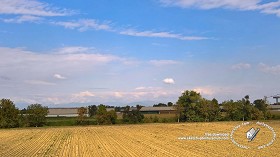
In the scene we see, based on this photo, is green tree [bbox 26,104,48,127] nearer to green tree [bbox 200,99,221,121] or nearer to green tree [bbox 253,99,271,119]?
green tree [bbox 200,99,221,121]

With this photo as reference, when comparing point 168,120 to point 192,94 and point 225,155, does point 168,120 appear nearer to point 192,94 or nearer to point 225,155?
point 192,94

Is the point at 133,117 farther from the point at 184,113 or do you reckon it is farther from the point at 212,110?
the point at 212,110

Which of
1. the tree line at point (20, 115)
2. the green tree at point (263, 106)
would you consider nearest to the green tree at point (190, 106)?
the green tree at point (263, 106)

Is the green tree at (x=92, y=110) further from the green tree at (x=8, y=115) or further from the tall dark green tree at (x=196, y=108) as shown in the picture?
the green tree at (x=8, y=115)

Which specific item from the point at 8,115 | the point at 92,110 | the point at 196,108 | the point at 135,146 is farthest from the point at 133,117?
the point at 135,146

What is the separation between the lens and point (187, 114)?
13912 centimetres

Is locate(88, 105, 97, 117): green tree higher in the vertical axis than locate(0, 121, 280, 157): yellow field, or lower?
higher

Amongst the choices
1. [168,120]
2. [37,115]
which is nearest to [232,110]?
[168,120]

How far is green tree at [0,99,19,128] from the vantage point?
409ft

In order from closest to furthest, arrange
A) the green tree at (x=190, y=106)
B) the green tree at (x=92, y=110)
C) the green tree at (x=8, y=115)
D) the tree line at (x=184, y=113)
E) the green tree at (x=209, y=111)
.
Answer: the green tree at (x=8, y=115) < the tree line at (x=184, y=113) < the green tree at (x=209, y=111) < the green tree at (x=190, y=106) < the green tree at (x=92, y=110)

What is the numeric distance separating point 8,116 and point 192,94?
6536 centimetres

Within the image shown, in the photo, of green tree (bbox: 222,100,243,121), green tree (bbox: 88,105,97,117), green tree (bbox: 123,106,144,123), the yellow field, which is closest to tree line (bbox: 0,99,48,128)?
green tree (bbox: 123,106,144,123)

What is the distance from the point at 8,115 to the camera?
414ft

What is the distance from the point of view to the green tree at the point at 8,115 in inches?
4913
